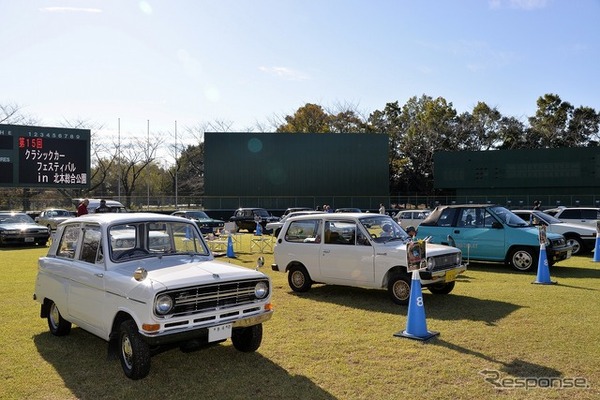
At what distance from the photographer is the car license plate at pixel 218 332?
539 cm

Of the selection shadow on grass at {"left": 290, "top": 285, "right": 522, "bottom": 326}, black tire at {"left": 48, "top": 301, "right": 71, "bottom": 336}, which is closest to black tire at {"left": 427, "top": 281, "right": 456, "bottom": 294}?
shadow on grass at {"left": 290, "top": 285, "right": 522, "bottom": 326}

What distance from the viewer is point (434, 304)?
914 cm

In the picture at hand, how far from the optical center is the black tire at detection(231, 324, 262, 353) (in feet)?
20.5

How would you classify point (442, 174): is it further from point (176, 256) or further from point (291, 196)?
point (176, 256)

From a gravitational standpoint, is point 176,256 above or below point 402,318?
above

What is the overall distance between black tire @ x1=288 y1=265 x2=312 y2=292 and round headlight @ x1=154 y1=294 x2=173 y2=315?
A: 5.41 meters

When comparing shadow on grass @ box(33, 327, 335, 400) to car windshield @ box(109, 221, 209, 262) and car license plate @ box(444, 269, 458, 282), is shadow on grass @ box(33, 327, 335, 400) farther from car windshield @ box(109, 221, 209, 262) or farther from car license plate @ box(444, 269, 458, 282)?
car license plate @ box(444, 269, 458, 282)

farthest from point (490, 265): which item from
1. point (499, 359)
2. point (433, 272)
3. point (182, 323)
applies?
point (182, 323)

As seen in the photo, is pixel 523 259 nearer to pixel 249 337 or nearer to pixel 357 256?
pixel 357 256

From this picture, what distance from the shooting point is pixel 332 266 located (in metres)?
9.90

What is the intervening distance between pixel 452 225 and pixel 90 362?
10733 mm

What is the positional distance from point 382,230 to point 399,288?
1.25 m

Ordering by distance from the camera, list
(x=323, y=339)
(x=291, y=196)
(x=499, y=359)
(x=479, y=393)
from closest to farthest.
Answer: (x=479, y=393) → (x=499, y=359) → (x=323, y=339) → (x=291, y=196)

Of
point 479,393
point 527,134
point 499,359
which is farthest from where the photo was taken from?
point 527,134
